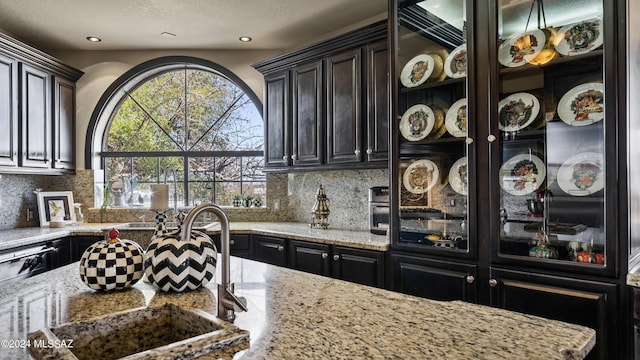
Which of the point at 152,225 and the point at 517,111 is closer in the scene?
the point at 517,111

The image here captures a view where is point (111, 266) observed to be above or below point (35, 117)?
below

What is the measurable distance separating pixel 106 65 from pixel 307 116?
7.90 ft

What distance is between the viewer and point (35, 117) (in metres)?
3.68

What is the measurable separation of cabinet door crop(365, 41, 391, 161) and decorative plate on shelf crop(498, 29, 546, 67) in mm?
938

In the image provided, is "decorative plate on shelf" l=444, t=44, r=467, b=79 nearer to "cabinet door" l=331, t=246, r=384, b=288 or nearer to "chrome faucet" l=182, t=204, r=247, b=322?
"cabinet door" l=331, t=246, r=384, b=288

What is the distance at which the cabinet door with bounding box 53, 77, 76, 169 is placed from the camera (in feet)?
13.0

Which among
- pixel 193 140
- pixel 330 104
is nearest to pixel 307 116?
pixel 330 104

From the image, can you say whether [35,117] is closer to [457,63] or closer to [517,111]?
[457,63]

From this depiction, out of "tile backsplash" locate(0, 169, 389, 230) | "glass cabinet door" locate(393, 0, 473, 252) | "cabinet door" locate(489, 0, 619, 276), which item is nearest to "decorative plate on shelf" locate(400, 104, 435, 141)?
"glass cabinet door" locate(393, 0, 473, 252)

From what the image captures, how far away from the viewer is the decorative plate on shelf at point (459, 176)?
7.94 feet

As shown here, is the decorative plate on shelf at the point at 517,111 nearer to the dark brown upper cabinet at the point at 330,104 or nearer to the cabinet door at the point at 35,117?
the dark brown upper cabinet at the point at 330,104

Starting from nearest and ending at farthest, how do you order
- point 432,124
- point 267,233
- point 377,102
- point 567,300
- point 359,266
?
1. point 567,300
2. point 432,124
3. point 359,266
4. point 377,102
5. point 267,233

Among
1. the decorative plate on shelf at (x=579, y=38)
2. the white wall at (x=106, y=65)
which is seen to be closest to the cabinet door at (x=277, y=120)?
the white wall at (x=106, y=65)

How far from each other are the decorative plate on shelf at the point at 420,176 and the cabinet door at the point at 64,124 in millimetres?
3374
